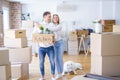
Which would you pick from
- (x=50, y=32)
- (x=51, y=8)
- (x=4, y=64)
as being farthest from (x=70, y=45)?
(x=4, y=64)

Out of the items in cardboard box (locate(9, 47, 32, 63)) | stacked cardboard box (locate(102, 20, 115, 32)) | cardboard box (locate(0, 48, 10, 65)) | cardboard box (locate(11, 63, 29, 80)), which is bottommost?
cardboard box (locate(11, 63, 29, 80))

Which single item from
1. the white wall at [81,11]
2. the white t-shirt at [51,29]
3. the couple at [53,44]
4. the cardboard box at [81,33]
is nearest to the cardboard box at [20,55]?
the couple at [53,44]

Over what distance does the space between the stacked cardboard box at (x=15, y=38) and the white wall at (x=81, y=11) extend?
4.00 m

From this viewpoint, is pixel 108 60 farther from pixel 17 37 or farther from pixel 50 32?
pixel 17 37

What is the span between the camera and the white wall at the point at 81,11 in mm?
8172

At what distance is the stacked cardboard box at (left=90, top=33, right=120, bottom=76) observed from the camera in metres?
2.25

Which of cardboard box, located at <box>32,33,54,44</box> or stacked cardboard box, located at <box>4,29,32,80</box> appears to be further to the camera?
stacked cardboard box, located at <box>4,29,32,80</box>

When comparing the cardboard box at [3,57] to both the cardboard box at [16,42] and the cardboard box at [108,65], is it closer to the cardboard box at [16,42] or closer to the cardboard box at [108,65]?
the cardboard box at [108,65]

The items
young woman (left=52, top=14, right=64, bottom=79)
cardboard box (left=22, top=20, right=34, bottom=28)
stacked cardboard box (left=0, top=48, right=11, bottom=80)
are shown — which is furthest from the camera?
cardboard box (left=22, top=20, right=34, bottom=28)

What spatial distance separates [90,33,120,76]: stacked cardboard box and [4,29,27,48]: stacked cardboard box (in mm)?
2325

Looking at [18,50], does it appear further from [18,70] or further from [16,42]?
[18,70]

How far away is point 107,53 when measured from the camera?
2273 millimetres

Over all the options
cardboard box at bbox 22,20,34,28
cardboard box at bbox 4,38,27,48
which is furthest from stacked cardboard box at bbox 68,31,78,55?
cardboard box at bbox 4,38,27,48

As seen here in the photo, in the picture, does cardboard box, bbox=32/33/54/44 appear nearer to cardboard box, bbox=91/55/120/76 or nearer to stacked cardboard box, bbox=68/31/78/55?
cardboard box, bbox=91/55/120/76
